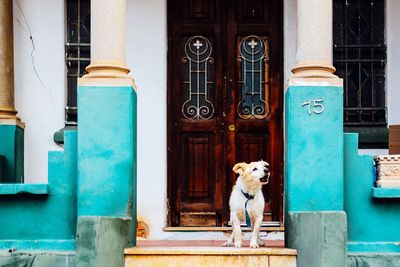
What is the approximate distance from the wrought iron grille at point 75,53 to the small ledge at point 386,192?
432 centimetres

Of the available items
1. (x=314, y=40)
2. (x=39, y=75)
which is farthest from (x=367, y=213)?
(x=39, y=75)

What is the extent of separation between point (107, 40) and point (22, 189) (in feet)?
5.68

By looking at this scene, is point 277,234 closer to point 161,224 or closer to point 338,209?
point 161,224

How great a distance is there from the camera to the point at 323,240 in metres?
6.89

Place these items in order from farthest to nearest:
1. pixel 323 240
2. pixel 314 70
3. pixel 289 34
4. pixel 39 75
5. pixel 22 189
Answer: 1. pixel 39 75
2. pixel 289 34
3. pixel 314 70
4. pixel 22 189
5. pixel 323 240

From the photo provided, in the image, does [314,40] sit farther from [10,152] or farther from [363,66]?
[10,152]

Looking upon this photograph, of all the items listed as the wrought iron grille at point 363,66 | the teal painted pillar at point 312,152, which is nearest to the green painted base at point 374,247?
the teal painted pillar at point 312,152

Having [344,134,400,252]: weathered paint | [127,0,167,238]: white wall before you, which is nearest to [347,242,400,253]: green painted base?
[344,134,400,252]: weathered paint

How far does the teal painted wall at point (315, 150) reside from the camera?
7.16m

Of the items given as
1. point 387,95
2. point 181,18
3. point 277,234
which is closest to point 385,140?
point 387,95

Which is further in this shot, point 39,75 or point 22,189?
point 39,75

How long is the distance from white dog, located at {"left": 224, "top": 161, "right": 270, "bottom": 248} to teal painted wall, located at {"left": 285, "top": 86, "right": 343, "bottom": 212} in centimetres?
32

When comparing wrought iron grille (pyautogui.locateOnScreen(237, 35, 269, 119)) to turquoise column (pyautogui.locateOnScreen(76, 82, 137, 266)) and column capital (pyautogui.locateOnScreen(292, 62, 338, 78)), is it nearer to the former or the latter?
column capital (pyautogui.locateOnScreen(292, 62, 338, 78))

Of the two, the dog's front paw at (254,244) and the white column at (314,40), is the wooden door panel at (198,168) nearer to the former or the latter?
the dog's front paw at (254,244)
